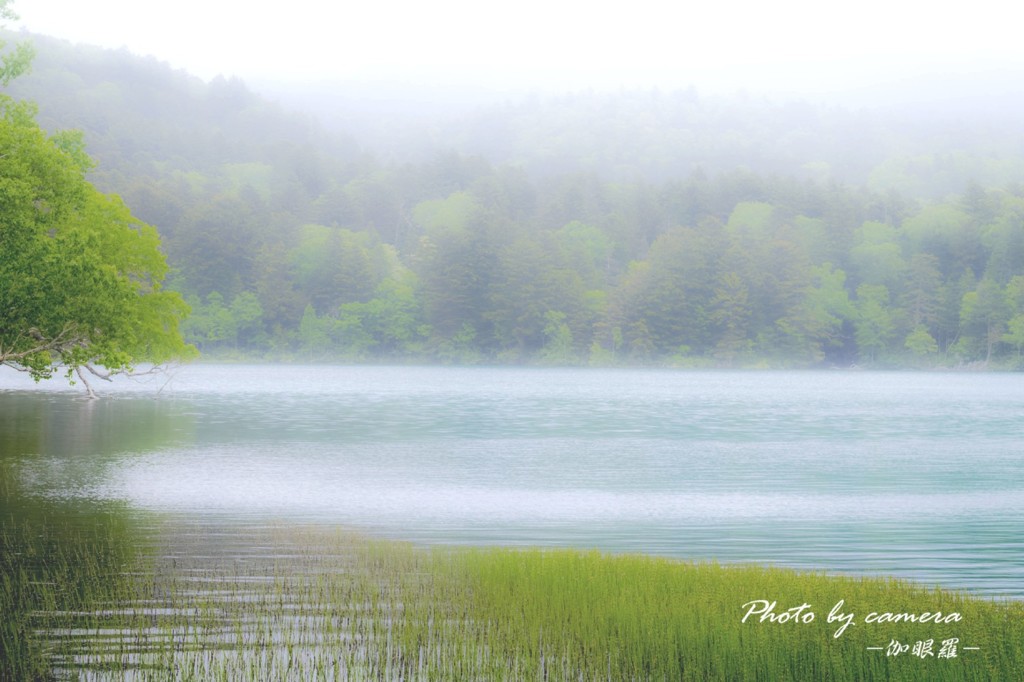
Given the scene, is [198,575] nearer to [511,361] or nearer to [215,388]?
[215,388]

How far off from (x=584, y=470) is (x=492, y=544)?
15.5 meters

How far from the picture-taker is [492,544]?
71.4 feet

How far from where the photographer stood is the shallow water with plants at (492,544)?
12.4 meters

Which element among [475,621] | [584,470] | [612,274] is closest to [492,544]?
[475,621]

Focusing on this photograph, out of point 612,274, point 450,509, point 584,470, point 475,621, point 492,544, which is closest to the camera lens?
point 475,621

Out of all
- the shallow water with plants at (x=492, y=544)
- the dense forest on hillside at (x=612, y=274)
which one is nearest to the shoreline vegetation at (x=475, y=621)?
the shallow water with plants at (x=492, y=544)

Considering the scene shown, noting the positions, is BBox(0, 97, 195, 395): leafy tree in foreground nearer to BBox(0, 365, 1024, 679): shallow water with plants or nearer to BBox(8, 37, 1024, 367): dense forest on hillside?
BBox(0, 365, 1024, 679): shallow water with plants

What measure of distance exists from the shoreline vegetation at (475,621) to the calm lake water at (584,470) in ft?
14.9

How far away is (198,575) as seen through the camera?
16.9m

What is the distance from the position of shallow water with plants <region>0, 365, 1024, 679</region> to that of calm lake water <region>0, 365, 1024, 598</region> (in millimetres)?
174

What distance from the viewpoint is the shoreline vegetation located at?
465 inches

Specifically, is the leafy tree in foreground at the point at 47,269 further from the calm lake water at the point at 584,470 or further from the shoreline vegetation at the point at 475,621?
the shoreline vegetation at the point at 475,621

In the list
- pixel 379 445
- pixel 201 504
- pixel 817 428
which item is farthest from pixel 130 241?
pixel 817 428

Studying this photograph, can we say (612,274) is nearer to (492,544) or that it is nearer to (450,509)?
(450,509)
